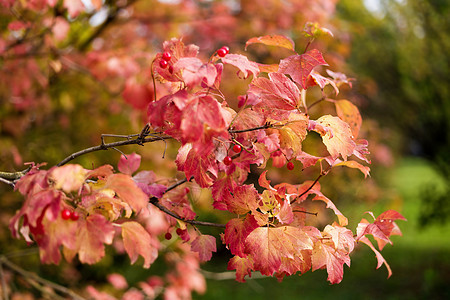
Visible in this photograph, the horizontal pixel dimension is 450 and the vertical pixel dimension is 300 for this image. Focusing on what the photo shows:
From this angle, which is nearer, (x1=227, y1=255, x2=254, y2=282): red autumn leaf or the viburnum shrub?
the viburnum shrub

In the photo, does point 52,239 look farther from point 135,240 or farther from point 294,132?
point 294,132

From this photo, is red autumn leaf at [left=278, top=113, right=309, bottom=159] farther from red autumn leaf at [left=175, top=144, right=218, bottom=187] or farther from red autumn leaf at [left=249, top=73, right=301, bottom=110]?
red autumn leaf at [left=175, top=144, right=218, bottom=187]

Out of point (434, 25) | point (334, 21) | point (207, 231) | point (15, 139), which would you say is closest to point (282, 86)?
point (15, 139)

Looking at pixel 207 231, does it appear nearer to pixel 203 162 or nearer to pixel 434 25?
pixel 434 25

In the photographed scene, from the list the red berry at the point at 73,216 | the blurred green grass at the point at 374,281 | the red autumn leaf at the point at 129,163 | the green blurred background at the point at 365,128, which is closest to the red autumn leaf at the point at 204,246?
the red autumn leaf at the point at 129,163

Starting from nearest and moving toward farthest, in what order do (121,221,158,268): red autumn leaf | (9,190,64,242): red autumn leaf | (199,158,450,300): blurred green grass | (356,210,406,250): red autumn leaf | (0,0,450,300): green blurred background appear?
(9,190,64,242): red autumn leaf < (121,221,158,268): red autumn leaf < (356,210,406,250): red autumn leaf < (0,0,450,300): green blurred background < (199,158,450,300): blurred green grass

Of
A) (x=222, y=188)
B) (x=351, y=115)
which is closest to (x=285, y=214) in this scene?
(x=222, y=188)

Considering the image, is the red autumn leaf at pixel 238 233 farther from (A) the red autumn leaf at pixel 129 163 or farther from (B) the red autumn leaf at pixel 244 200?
(A) the red autumn leaf at pixel 129 163

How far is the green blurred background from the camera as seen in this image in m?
3.88

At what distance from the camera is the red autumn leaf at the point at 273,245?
1067 mm

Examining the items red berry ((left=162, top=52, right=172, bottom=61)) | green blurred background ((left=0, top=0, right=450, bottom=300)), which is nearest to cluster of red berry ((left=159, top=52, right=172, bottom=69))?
red berry ((left=162, top=52, right=172, bottom=61))

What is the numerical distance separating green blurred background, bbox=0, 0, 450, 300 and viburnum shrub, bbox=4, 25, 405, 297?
178cm

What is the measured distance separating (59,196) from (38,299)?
10.1ft

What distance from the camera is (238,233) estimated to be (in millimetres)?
1175
